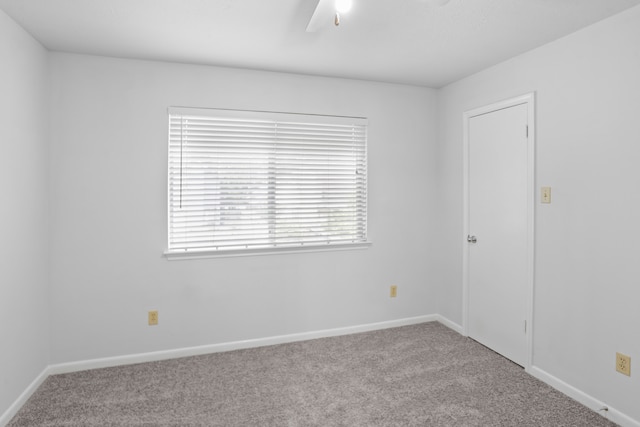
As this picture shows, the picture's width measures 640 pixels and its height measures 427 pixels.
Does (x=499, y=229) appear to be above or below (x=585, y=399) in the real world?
above

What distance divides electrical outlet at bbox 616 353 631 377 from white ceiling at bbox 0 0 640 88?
6.63 feet

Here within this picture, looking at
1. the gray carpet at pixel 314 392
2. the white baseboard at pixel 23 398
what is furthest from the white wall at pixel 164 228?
the gray carpet at pixel 314 392

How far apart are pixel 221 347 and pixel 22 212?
1.77 m

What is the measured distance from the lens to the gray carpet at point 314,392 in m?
2.24

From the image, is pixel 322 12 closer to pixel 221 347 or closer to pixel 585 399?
pixel 221 347

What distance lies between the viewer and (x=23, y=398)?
7.84 feet

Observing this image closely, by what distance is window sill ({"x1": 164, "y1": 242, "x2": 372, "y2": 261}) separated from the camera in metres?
3.06

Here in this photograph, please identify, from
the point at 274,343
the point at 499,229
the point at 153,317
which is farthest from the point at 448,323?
the point at 153,317

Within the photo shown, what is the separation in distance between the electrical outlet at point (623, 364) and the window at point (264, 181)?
205 centimetres

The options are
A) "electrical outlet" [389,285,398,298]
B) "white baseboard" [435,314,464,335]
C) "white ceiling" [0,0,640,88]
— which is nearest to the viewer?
"white ceiling" [0,0,640,88]

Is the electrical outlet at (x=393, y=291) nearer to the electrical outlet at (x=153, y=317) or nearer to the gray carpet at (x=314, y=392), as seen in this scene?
the gray carpet at (x=314, y=392)

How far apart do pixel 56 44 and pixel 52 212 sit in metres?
1.21

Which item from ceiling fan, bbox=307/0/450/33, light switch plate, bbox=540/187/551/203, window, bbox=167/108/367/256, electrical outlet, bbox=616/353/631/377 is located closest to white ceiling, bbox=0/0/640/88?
ceiling fan, bbox=307/0/450/33

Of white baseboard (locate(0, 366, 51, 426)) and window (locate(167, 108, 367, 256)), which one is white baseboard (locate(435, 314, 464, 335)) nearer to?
window (locate(167, 108, 367, 256))
